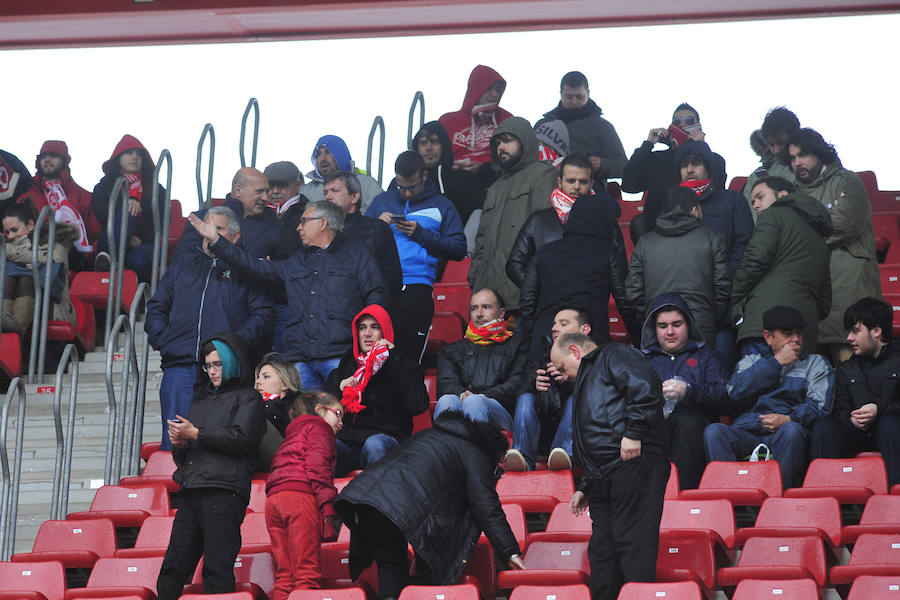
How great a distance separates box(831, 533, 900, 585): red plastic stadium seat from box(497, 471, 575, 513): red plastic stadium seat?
123 cm

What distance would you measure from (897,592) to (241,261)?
3607 mm

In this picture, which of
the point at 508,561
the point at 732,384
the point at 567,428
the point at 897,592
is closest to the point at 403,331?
the point at 567,428

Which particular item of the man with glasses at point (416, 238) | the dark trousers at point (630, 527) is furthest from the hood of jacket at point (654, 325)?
the dark trousers at point (630, 527)

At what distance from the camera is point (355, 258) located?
7.08 meters

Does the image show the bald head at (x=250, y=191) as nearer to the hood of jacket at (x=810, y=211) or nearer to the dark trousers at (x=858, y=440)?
the hood of jacket at (x=810, y=211)

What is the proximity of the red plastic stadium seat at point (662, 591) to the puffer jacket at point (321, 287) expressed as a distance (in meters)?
2.50

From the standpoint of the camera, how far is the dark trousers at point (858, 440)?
6.05m

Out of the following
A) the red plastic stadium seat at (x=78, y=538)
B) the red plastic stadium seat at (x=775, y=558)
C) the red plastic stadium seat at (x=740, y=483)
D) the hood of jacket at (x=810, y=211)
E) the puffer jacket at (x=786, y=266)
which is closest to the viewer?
the red plastic stadium seat at (x=775, y=558)

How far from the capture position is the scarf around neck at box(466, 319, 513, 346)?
6953 mm

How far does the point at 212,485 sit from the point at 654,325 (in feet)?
7.40

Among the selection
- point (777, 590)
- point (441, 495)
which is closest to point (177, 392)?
point (441, 495)

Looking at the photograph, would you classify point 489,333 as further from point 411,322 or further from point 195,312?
point 195,312

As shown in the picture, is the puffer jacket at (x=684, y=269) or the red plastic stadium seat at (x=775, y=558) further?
the puffer jacket at (x=684, y=269)

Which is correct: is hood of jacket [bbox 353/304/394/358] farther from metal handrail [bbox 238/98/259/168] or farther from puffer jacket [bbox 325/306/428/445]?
metal handrail [bbox 238/98/259/168]
